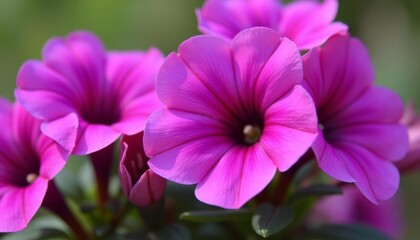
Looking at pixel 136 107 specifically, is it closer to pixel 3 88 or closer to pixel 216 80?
pixel 216 80

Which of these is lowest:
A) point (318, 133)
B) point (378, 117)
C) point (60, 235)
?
point (60, 235)

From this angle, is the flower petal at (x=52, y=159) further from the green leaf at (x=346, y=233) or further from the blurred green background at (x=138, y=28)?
the blurred green background at (x=138, y=28)

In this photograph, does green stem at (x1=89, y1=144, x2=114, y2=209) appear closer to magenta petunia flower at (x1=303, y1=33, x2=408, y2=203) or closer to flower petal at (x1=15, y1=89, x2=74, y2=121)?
flower petal at (x1=15, y1=89, x2=74, y2=121)

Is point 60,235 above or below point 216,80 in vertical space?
below

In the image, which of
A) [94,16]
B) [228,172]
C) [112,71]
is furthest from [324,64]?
[94,16]

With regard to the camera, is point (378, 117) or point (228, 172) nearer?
point (228, 172)

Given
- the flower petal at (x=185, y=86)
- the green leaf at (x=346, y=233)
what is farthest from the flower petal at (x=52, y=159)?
the green leaf at (x=346, y=233)

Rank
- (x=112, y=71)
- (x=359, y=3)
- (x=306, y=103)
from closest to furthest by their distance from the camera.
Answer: (x=306, y=103) → (x=112, y=71) → (x=359, y=3)
